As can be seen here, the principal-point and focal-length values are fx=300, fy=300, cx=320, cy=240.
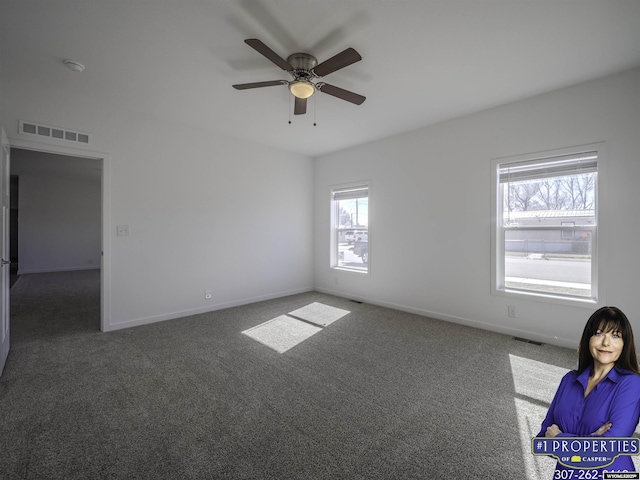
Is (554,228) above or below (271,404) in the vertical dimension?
above

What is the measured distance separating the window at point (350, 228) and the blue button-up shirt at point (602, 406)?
4.21 m

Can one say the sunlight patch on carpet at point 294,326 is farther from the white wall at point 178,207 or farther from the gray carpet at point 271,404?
the white wall at point 178,207

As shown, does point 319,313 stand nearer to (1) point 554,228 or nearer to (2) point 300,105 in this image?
(2) point 300,105

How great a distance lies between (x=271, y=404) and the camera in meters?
2.16

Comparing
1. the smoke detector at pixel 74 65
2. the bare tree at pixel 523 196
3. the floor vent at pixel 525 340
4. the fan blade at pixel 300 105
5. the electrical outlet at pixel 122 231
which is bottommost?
the floor vent at pixel 525 340

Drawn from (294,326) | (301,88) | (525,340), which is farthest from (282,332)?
(525,340)

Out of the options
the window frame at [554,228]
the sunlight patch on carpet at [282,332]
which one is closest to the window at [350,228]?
the sunlight patch on carpet at [282,332]

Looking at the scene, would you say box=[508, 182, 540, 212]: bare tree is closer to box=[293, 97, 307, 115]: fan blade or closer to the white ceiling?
the white ceiling

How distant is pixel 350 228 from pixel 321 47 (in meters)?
3.40

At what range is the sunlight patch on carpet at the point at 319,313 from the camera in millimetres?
4125

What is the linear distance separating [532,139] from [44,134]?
5.37 m

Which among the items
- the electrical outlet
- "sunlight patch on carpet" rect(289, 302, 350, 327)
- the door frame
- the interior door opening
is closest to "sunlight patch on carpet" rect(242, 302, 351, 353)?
"sunlight patch on carpet" rect(289, 302, 350, 327)

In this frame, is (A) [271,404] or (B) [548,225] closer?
(A) [271,404]

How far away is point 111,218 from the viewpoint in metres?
3.66
